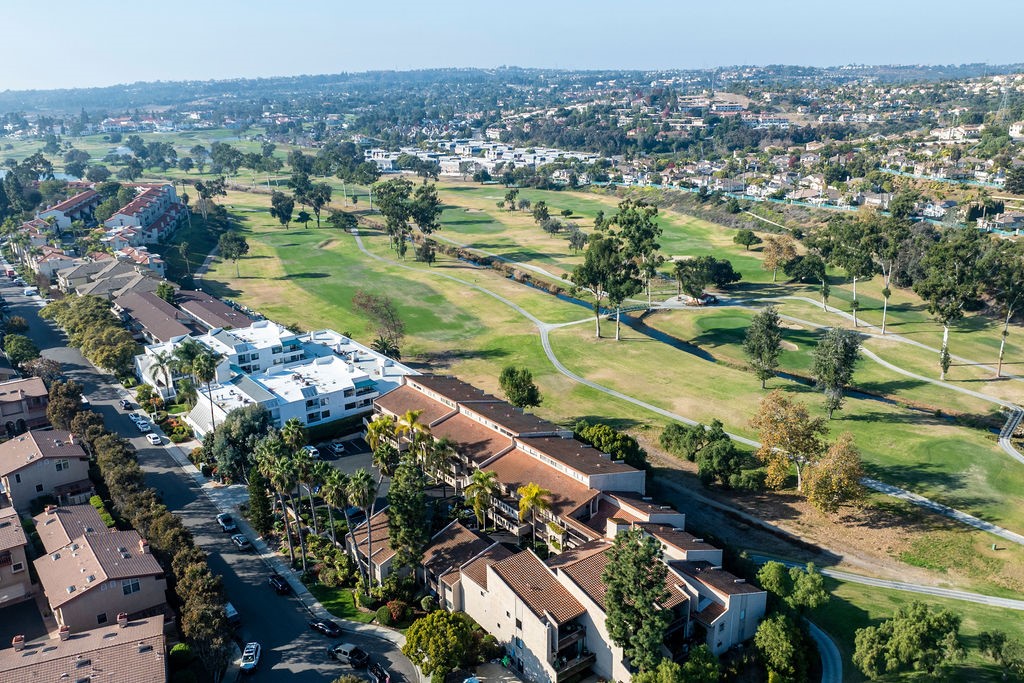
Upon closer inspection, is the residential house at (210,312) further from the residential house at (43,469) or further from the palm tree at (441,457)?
the palm tree at (441,457)

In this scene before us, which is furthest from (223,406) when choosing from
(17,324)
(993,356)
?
(993,356)

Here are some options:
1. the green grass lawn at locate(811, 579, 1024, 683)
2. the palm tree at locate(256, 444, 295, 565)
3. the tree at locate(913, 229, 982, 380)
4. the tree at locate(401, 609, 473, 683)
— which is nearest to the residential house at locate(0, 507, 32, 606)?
the palm tree at locate(256, 444, 295, 565)

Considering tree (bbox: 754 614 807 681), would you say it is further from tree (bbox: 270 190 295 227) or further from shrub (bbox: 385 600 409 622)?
tree (bbox: 270 190 295 227)

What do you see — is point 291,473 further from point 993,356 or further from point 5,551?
point 993,356

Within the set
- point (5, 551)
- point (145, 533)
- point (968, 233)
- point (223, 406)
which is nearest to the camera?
point (5, 551)

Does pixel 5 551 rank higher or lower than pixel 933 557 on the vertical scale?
higher

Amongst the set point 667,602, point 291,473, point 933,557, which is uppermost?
point 291,473

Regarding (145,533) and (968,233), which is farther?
(968,233)

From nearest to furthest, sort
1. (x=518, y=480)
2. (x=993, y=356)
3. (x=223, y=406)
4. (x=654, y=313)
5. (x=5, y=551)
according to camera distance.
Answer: (x=5, y=551) < (x=518, y=480) < (x=223, y=406) < (x=993, y=356) < (x=654, y=313)
